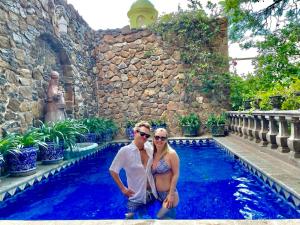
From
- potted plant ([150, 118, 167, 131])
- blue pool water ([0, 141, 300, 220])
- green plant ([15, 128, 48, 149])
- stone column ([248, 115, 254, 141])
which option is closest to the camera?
blue pool water ([0, 141, 300, 220])

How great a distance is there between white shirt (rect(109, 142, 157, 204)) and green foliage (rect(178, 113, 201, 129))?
21.3 ft

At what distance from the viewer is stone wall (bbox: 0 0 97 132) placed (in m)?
4.89

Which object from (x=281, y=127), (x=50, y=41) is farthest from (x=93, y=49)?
(x=281, y=127)

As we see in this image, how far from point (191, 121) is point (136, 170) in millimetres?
6652

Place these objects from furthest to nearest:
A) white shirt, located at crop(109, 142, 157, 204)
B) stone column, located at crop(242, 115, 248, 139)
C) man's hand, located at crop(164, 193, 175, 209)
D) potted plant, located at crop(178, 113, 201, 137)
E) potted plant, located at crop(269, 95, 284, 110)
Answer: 1. potted plant, located at crop(178, 113, 201, 137)
2. stone column, located at crop(242, 115, 248, 139)
3. potted plant, located at crop(269, 95, 284, 110)
4. white shirt, located at crop(109, 142, 157, 204)
5. man's hand, located at crop(164, 193, 175, 209)

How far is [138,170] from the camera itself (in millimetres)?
2230

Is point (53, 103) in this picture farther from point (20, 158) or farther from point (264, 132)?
point (264, 132)

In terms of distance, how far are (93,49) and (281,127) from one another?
7746 mm

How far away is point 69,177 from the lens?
4.34m

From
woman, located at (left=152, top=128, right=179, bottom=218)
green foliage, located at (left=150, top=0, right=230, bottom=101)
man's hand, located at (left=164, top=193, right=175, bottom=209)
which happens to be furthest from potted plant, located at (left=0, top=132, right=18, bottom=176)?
green foliage, located at (left=150, top=0, right=230, bottom=101)

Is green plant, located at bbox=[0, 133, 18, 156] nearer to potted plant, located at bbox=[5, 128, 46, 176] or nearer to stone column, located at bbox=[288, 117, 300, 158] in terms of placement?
potted plant, located at bbox=[5, 128, 46, 176]

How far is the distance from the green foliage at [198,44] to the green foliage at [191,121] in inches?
40.6

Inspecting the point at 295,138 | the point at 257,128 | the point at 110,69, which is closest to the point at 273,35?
the point at 257,128

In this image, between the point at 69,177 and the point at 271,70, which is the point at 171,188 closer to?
the point at 69,177
